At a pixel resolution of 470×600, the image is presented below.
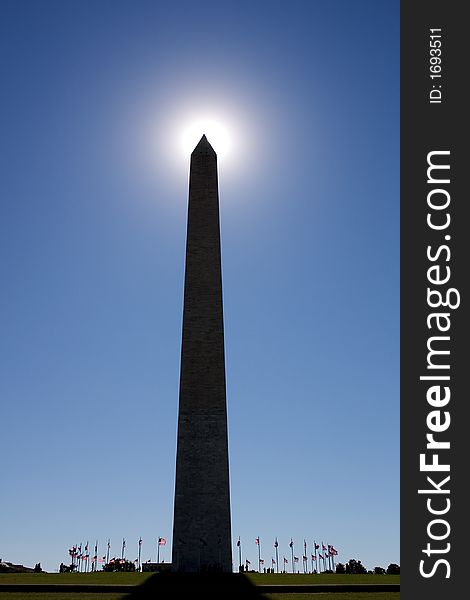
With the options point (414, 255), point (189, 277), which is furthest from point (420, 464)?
point (189, 277)

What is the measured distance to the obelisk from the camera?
31766 mm

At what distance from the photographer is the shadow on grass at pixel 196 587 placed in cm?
2300

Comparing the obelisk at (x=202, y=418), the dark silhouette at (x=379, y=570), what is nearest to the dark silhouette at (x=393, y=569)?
the dark silhouette at (x=379, y=570)

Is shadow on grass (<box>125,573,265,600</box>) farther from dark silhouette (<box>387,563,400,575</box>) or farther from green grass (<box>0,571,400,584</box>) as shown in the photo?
dark silhouette (<box>387,563,400,575</box>)

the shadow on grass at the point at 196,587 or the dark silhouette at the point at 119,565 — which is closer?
the shadow on grass at the point at 196,587

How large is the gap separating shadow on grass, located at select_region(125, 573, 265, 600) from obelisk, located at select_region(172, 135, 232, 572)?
1441mm

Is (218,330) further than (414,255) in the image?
Yes

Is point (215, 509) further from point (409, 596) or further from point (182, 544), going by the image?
point (409, 596)

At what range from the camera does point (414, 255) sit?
17.8m

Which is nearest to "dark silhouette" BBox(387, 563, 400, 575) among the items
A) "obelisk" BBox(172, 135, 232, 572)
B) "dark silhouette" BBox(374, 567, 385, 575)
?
"dark silhouette" BBox(374, 567, 385, 575)

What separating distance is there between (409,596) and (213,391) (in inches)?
675

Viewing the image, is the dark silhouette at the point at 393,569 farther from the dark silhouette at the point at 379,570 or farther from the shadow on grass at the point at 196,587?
the shadow on grass at the point at 196,587

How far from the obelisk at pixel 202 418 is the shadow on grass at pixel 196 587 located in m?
1.44

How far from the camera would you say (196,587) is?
25.4 m
